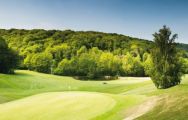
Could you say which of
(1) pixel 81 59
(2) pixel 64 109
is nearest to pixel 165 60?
(2) pixel 64 109

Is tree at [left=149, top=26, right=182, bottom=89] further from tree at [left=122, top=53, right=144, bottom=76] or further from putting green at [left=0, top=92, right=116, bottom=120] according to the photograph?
tree at [left=122, top=53, right=144, bottom=76]

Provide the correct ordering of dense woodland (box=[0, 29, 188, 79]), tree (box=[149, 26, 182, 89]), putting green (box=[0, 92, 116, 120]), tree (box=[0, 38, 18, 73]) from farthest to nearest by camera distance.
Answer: dense woodland (box=[0, 29, 188, 79])
tree (box=[0, 38, 18, 73])
tree (box=[149, 26, 182, 89])
putting green (box=[0, 92, 116, 120])

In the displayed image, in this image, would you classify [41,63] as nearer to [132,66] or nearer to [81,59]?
[81,59]

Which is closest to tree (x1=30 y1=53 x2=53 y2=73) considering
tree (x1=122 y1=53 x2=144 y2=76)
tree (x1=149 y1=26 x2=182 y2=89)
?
tree (x1=122 y1=53 x2=144 y2=76)

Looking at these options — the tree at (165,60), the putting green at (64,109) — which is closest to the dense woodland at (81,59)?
the tree at (165,60)

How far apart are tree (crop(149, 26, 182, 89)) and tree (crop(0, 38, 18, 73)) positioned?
165ft

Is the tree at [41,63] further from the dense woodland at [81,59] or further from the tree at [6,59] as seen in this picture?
the tree at [6,59]

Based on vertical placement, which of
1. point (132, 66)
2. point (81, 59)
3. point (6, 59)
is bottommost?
point (132, 66)

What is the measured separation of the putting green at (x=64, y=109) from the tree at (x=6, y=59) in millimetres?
69064

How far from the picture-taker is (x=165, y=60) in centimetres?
6297

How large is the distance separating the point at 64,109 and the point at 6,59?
7535 cm

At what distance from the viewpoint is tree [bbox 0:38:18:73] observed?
10238 centimetres

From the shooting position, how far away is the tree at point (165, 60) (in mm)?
62688

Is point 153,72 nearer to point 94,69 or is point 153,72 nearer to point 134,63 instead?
point 94,69
